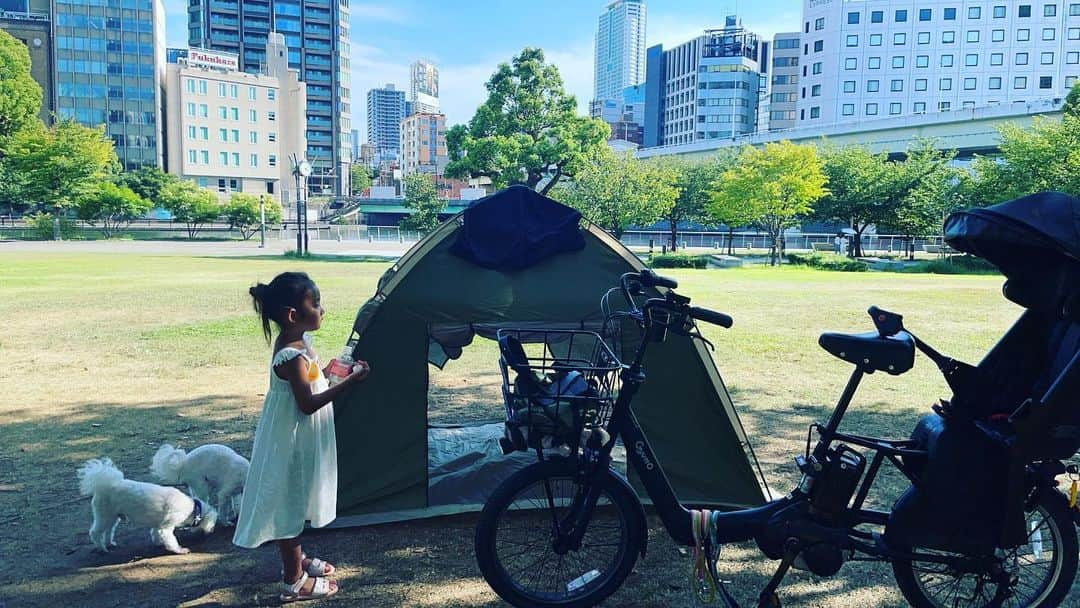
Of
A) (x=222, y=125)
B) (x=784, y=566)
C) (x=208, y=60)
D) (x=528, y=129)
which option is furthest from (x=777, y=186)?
(x=208, y=60)

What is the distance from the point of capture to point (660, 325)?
3305 millimetres

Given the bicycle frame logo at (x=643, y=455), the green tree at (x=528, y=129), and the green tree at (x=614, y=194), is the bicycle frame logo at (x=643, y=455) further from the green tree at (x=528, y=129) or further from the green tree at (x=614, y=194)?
the green tree at (x=614, y=194)

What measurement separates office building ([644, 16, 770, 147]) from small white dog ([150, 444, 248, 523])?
372ft

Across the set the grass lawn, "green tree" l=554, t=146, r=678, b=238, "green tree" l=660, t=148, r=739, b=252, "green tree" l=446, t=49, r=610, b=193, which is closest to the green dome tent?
the grass lawn

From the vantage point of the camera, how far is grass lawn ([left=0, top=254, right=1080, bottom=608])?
3.88m

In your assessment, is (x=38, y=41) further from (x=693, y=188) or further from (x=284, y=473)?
(x=284, y=473)

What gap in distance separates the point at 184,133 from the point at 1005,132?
84.3 meters

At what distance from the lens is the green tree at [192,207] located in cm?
6203

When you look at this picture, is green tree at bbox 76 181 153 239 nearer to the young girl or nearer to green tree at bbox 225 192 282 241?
green tree at bbox 225 192 282 241

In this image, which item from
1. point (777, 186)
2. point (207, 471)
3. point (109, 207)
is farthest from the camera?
point (109, 207)

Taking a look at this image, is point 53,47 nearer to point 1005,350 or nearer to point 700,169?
point 700,169

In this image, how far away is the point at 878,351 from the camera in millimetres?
3062

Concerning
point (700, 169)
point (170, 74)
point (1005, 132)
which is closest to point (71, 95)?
point (170, 74)

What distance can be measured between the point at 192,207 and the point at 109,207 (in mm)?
7920
